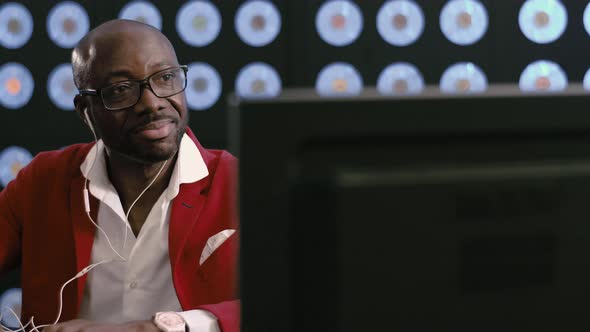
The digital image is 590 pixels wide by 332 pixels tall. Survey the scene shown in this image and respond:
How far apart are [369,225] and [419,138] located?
0.17 ft

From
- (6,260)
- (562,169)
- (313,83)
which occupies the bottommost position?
(6,260)

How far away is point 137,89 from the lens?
1.28 m

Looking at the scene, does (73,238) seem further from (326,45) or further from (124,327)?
(326,45)

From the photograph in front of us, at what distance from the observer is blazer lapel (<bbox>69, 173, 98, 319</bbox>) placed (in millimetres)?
1260

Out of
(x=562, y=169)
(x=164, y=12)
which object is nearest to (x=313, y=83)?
(x=164, y=12)

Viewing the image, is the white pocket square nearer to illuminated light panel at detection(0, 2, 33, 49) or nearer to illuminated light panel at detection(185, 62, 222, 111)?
illuminated light panel at detection(185, 62, 222, 111)

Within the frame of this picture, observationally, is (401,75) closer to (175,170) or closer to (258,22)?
(258,22)

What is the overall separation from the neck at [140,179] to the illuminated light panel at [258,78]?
0.71 m

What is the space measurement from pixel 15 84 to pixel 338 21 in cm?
88

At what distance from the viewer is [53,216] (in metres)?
1.32

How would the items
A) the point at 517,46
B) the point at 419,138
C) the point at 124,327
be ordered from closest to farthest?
the point at 419,138, the point at 124,327, the point at 517,46

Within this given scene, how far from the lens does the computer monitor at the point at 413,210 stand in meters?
0.38

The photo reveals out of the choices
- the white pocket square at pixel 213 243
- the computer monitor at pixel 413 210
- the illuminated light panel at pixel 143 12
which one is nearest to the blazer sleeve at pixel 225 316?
the white pocket square at pixel 213 243

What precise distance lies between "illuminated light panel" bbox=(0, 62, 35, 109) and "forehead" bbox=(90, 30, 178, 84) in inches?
31.9
